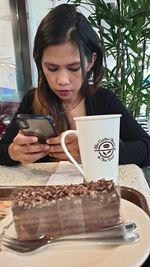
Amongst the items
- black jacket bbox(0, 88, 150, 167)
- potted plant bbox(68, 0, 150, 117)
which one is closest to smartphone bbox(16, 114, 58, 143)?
black jacket bbox(0, 88, 150, 167)

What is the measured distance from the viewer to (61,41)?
1090 millimetres

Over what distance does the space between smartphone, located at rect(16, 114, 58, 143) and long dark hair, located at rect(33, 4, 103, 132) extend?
35 centimetres

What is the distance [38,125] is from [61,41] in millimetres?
407

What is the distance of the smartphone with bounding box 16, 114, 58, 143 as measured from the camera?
790 mm

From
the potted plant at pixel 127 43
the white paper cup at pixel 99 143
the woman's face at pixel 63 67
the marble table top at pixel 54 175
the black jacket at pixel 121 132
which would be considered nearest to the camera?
the white paper cup at pixel 99 143

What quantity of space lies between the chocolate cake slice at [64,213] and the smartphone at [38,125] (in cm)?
34

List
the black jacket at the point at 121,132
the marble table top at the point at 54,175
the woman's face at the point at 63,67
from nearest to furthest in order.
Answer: the marble table top at the point at 54,175
the black jacket at the point at 121,132
the woman's face at the point at 63,67

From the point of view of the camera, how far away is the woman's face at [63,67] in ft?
3.56

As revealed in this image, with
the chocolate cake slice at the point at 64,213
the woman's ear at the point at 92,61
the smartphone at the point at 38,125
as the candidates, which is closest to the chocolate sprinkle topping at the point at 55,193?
the chocolate cake slice at the point at 64,213

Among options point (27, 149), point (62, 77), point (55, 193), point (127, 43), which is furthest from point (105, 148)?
point (127, 43)

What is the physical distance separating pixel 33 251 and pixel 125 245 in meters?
0.13

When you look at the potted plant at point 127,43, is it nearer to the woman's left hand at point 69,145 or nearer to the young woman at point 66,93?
the young woman at point 66,93

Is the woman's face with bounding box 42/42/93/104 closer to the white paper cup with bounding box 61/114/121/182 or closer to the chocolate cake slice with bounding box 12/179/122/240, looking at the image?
the white paper cup with bounding box 61/114/121/182

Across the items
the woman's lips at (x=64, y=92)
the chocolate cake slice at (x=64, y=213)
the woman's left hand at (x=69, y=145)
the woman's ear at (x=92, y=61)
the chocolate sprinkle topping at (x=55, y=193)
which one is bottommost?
the woman's left hand at (x=69, y=145)
